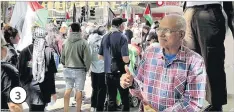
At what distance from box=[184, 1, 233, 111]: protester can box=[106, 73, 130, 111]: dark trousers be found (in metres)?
0.72

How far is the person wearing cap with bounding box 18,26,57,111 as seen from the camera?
10.6 ft

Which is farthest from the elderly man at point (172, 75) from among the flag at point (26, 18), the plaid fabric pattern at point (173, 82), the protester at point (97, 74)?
the flag at point (26, 18)

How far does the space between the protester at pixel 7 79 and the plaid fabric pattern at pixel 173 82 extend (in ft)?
4.14

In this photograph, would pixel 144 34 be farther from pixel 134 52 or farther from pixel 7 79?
pixel 7 79

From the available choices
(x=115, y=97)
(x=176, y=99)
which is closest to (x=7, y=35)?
(x=115, y=97)

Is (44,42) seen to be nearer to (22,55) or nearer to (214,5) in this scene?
(22,55)

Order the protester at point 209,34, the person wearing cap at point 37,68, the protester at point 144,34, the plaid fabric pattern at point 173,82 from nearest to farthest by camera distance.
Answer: the plaid fabric pattern at point 173,82 → the protester at point 209,34 → the protester at point 144,34 → the person wearing cap at point 37,68

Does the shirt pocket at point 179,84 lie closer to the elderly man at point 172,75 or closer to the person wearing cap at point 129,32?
the elderly man at point 172,75

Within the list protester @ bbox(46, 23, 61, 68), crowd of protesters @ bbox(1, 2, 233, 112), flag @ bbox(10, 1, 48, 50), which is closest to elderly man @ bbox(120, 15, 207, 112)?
crowd of protesters @ bbox(1, 2, 233, 112)

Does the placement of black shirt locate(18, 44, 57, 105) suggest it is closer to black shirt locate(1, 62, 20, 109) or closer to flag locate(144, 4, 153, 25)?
black shirt locate(1, 62, 20, 109)

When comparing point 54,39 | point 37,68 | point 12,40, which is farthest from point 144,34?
point 12,40

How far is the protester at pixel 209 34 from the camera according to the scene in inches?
118

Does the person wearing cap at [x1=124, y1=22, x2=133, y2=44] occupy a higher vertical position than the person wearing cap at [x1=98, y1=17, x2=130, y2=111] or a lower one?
higher

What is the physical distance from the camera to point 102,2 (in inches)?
121
